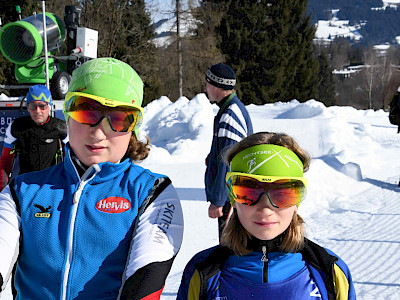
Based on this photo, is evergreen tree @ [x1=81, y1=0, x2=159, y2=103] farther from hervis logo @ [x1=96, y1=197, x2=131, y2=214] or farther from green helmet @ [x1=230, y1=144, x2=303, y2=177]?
hervis logo @ [x1=96, y1=197, x2=131, y2=214]

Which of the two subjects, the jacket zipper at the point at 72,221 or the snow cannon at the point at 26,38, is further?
the snow cannon at the point at 26,38

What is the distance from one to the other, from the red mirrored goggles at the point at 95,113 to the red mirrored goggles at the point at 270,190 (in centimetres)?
47

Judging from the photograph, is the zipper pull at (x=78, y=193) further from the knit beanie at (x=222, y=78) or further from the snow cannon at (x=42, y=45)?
the snow cannon at (x=42, y=45)

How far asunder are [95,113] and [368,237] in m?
4.46

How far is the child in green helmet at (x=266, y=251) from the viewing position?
1.56 m

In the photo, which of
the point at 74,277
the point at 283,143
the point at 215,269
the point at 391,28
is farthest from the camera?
the point at 391,28

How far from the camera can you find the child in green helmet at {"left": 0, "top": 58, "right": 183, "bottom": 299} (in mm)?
1286

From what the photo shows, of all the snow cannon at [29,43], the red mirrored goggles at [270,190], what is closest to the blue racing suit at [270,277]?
the red mirrored goggles at [270,190]

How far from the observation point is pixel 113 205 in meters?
1.35

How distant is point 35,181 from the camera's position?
1442 mm

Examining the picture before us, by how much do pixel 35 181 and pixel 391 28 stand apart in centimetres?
20509

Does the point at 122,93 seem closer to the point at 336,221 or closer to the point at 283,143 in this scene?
the point at 283,143

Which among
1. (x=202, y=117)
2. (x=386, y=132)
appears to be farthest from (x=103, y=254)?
(x=386, y=132)

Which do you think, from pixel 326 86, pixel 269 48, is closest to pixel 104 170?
pixel 269 48
